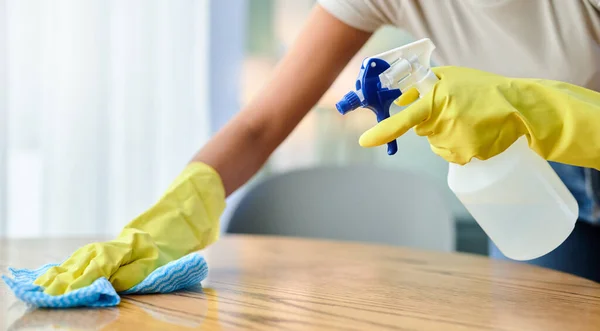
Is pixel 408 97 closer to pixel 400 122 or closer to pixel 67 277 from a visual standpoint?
pixel 400 122

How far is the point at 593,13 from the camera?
0.86 meters

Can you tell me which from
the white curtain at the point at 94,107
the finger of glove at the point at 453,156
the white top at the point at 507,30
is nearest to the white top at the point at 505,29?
the white top at the point at 507,30

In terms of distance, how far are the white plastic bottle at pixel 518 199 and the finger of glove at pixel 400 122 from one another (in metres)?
0.13

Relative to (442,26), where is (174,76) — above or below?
below

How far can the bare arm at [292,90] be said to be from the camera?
1.04 metres

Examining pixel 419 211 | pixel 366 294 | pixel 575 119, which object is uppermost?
pixel 575 119

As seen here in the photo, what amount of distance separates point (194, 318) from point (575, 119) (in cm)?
40

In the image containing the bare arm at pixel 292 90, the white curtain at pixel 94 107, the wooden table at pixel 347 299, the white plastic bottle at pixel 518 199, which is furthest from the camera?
the white curtain at pixel 94 107

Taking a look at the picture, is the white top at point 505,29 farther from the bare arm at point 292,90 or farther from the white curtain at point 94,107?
the white curtain at point 94,107

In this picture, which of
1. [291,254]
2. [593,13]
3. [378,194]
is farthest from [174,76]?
[593,13]

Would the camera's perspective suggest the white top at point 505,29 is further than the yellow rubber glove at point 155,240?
Yes

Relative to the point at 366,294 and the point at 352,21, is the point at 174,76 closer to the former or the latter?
the point at 352,21

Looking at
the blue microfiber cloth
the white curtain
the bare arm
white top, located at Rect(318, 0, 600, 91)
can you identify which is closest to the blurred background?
the white curtain

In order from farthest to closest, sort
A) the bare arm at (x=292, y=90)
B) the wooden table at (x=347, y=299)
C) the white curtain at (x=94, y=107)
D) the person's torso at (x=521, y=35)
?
1. the white curtain at (x=94, y=107)
2. the bare arm at (x=292, y=90)
3. the person's torso at (x=521, y=35)
4. the wooden table at (x=347, y=299)
